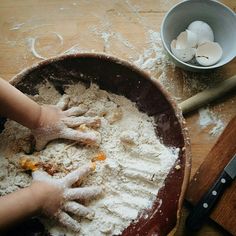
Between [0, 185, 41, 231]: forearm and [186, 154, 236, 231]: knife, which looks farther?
[186, 154, 236, 231]: knife

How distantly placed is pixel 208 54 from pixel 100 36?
30cm

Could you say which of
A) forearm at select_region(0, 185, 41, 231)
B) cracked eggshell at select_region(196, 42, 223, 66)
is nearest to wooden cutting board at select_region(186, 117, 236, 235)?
cracked eggshell at select_region(196, 42, 223, 66)

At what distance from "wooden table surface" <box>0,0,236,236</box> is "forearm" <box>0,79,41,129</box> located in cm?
24

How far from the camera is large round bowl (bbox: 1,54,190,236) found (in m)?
0.80

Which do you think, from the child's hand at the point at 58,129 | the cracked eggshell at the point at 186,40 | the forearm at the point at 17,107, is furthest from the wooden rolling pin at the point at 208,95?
the forearm at the point at 17,107

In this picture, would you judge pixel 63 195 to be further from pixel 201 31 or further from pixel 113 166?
pixel 201 31

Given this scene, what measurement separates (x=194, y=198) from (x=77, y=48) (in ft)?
1.65

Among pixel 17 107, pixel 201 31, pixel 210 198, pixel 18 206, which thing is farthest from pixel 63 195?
pixel 201 31

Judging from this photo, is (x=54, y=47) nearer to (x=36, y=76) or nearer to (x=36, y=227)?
(x=36, y=76)

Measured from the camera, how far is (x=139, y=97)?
0.90 meters

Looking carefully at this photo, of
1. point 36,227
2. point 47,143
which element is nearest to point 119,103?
point 47,143

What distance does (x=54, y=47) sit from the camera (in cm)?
106

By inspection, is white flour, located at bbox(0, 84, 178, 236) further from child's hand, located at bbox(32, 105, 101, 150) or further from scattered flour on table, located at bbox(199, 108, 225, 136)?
scattered flour on table, located at bbox(199, 108, 225, 136)

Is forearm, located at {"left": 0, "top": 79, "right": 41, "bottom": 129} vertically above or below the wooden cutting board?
above
